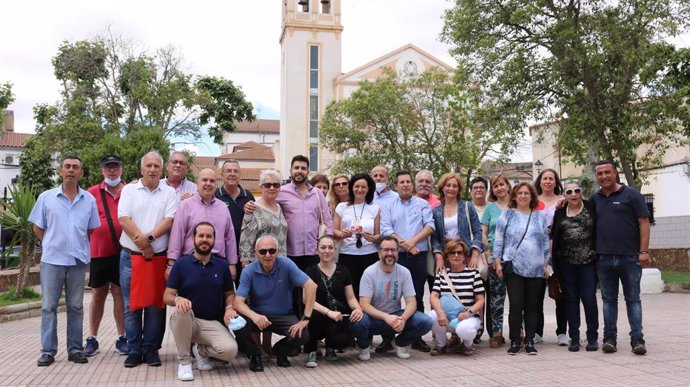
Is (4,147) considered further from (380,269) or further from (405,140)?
(380,269)

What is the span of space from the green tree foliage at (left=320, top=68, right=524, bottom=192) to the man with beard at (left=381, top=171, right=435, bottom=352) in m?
20.3

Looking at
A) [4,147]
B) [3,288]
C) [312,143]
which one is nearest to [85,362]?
[3,288]

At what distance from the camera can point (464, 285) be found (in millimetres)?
6898

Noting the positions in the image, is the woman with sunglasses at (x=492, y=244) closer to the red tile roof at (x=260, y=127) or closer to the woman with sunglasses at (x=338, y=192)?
the woman with sunglasses at (x=338, y=192)

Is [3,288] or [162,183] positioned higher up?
[162,183]

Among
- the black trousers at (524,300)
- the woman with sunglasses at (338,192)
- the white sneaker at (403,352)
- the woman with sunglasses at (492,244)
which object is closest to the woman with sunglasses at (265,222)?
the woman with sunglasses at (338,192)

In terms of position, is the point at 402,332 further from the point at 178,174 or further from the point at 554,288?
the point at 178,174

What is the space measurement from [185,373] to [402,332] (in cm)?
218

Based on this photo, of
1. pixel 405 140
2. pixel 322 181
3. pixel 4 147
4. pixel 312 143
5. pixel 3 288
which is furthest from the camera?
pixel 4 147

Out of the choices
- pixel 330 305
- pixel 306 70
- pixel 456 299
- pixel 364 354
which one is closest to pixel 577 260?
pixel 456 299

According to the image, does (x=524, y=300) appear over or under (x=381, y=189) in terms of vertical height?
under

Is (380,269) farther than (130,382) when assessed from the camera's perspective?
Yes

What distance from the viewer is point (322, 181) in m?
8.14

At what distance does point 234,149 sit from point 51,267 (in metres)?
82.1
